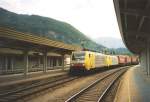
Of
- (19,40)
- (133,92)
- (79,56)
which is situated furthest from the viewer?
(79,56)

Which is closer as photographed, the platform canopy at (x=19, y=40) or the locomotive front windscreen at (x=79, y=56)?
the platform canopy at (x=19, y=40)

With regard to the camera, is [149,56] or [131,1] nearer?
[131,1]

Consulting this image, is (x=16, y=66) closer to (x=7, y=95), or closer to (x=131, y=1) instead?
A: (x=7, y=95)

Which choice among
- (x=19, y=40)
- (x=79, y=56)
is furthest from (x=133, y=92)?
(x=79, y=56)

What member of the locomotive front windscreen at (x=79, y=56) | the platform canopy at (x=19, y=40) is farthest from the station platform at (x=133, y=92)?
the locomotive front windscreen at (x=79, y=56)

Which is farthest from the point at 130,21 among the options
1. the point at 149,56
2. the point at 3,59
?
the point at 3,59

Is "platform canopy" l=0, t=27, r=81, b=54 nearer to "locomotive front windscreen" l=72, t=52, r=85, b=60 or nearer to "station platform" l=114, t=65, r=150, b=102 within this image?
"locomotive front windscreen" l=72, t=52, r=85, b=60

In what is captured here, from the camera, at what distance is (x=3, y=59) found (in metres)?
35.5

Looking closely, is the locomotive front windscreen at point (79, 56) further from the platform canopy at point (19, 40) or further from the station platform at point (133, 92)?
the station platform at point (133, 92)

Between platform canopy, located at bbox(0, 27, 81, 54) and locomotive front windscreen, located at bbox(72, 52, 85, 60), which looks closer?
platform canopy, located at bbox(0, 27, 81, 54)

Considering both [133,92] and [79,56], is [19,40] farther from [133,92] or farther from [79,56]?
[79,56]

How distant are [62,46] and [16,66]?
9677 millimetres

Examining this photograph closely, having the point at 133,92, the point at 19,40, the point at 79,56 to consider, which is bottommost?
the point at 133,92

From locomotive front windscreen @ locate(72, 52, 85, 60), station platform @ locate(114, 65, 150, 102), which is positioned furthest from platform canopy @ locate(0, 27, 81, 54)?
station platform @ locate(114, 65, 150, 102)
